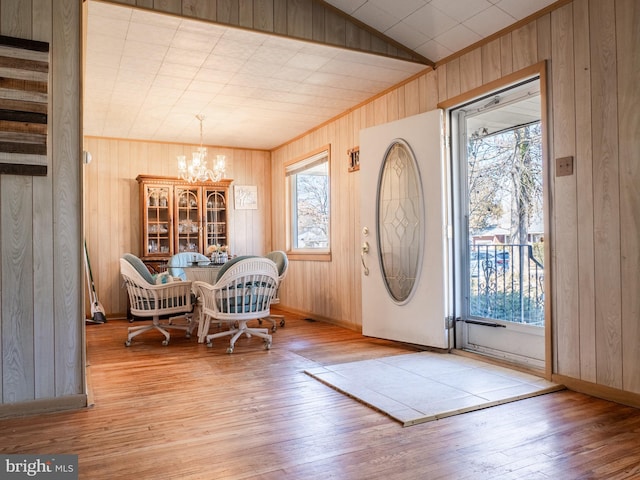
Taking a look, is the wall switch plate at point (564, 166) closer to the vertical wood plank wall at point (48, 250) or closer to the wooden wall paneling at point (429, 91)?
the wooden wall paneling at point (429, 91)

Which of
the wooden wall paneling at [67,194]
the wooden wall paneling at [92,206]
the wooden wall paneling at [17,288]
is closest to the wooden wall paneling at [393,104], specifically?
the wooden wall paneling at [67,194]

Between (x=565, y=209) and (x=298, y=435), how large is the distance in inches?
87.3

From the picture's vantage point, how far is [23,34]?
2.79 m

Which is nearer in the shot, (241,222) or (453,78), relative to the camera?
(453,78)

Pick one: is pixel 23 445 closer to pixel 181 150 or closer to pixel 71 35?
pixel 71 35

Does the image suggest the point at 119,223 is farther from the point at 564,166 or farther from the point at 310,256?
the point at 564,166

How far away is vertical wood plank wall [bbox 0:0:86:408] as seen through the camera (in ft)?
9.11

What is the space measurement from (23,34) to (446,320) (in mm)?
3648

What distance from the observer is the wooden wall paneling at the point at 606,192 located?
283cm

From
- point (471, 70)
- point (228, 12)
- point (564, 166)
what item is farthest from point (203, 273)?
point (564, 166)

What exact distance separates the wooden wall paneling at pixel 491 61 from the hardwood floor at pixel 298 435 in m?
2.36

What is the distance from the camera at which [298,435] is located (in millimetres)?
2422

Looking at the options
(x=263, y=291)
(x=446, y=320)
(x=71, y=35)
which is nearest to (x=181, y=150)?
(x=263, y=291)

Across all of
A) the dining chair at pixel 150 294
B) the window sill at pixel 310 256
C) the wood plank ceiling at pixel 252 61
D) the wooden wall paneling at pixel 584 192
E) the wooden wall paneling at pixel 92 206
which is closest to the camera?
the wooden wall paneling at pixel 584 192
